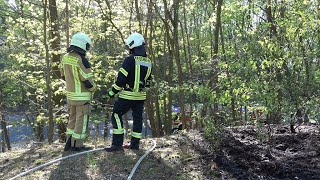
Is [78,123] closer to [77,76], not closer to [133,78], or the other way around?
[77,76]

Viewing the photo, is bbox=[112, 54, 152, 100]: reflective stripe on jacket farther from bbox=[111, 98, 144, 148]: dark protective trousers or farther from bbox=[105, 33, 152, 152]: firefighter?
bbox=[111, 98, 144, 148]: dark protective trousers

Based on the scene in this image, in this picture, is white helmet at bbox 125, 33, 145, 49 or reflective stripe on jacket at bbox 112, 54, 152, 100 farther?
white helmet at bbox 125, 33, 145, 49

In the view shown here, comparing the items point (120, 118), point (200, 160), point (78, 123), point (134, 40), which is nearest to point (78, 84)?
point (78, 123)

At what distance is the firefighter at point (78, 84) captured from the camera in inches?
235

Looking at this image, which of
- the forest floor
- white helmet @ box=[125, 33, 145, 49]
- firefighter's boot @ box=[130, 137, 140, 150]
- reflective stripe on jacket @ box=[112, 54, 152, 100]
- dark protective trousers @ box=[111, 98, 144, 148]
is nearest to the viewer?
the forest floor

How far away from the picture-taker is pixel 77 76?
607cm

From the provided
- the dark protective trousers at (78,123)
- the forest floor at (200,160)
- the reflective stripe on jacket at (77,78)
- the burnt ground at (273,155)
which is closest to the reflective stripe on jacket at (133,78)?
the reflective stripe on jacket at (77,78)

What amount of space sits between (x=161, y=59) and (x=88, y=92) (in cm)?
695

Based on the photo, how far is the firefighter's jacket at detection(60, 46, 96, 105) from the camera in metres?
5.99

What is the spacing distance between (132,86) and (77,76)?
94 centimetres

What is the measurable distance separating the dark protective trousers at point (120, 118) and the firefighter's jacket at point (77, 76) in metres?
0.55

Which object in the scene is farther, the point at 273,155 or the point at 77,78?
Result: the point at 77,78

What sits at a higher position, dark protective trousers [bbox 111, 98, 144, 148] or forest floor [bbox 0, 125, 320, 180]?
dark protective trousers [bbox 111, 98, 144, 148]

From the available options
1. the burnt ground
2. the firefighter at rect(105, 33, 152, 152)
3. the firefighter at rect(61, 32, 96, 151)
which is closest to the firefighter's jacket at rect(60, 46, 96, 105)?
the firefighter at rect(61, 32, 96, 151)
